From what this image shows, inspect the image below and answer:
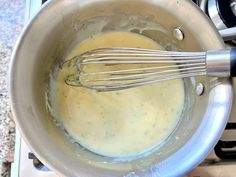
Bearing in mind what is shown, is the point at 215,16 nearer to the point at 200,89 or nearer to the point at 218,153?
the point at 200,89

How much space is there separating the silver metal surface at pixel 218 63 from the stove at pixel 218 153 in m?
0.12

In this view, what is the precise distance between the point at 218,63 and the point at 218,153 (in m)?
0.20

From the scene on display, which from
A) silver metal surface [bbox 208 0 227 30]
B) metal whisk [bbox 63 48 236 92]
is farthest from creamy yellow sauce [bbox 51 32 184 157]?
silver metal surface [bbox 208 0 227 30]

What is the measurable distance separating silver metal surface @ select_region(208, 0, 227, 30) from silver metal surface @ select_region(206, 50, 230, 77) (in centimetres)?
16

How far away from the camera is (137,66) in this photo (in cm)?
85

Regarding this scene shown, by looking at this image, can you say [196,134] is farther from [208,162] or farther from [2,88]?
[2,88]

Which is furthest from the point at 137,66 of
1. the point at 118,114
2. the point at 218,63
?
the point at 218,63

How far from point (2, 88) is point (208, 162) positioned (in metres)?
0.41

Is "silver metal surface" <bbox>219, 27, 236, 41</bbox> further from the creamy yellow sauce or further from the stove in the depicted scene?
the creamy yellow sauce

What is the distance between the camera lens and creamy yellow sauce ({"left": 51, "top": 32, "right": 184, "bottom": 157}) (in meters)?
0.80

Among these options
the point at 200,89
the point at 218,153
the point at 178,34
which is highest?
the point at 178,34

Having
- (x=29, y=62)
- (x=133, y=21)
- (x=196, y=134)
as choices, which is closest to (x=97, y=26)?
(x=133, y=21)

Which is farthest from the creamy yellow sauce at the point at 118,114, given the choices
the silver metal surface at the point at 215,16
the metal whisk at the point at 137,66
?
the silver metal surface at the point at 215,16

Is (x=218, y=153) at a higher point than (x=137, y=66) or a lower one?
lower
